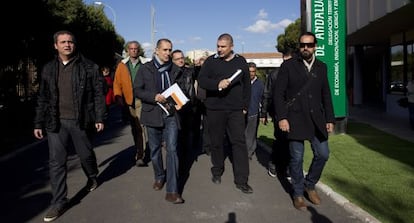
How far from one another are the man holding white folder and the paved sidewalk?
1.46ft

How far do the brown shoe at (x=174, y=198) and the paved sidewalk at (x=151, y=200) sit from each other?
0.30 ft

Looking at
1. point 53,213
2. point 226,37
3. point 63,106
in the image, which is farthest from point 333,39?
point 53,213

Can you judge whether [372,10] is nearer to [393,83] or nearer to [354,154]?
[393,83]

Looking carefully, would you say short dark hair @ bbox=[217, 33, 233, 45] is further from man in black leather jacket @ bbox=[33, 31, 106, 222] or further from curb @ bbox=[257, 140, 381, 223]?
curb @ bbox=[257, 140, 381, 223]

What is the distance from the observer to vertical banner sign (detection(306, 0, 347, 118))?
11.2m

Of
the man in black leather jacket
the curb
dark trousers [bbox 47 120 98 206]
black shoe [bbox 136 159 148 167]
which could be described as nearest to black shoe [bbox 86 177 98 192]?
dark trousers [bbox 47 120 98 206]

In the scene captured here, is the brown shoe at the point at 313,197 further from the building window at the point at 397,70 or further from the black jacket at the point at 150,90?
the building window at the point at 397,70

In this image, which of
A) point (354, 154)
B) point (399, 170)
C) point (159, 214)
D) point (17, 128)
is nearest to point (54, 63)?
point (159, 214)

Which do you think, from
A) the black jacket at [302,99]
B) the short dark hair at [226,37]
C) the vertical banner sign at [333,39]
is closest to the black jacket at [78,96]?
the short dark hair at [226,37]

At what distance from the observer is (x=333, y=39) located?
1131 cm

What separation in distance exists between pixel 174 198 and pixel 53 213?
4.61 feet

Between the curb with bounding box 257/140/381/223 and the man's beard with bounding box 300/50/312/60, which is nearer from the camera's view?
the curb with bounding box 257/140/381/223

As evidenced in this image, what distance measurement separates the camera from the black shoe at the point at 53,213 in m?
4.87

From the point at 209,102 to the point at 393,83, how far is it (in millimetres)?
15005
